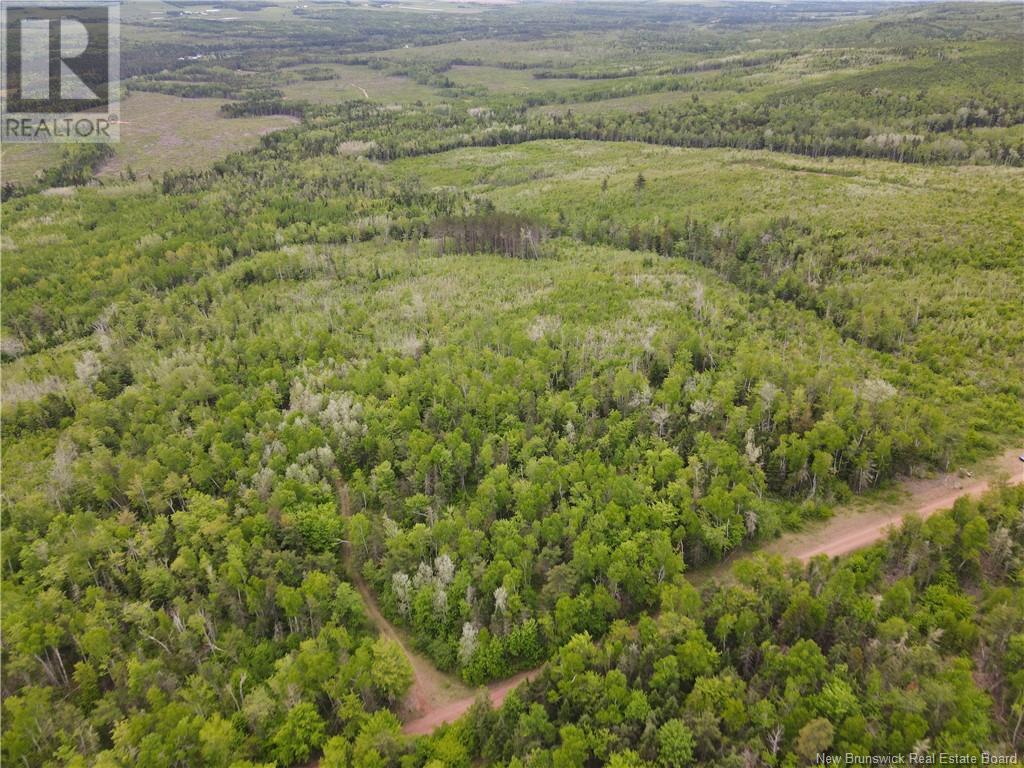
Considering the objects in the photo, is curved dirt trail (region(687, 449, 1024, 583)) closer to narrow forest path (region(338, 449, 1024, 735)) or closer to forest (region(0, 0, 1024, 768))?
narrow forest path (region(338, 449, 1024, 735))

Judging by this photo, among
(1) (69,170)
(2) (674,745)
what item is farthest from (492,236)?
(1) (69,170)

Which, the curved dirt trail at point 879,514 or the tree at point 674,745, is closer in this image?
the tree at point 674,745

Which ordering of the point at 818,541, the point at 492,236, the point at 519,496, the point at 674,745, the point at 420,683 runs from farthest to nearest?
the point at 492,236
the point at 519,496
the point at 818,541
the point at 420,683
the point at 674,745

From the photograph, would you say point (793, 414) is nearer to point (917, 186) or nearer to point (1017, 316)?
point (1017, 316)

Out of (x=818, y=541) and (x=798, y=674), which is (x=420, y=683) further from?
(x=818, y=541)

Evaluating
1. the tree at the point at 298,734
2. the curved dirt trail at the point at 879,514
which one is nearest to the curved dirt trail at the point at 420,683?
the tree at the point at 298,734

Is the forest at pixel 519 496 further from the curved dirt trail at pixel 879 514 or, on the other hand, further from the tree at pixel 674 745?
the curved dirt trail at pixel 879 514
